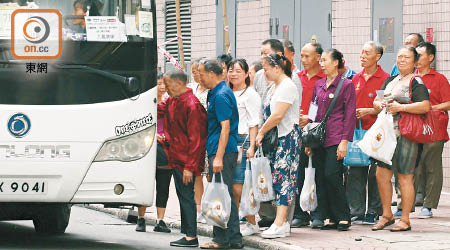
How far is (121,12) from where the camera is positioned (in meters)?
10.2

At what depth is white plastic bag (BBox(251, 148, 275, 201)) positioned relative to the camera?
11422 millimetres

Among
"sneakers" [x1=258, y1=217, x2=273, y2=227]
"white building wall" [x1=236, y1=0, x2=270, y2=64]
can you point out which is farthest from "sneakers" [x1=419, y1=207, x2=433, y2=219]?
"white building wall" [x1=236, y1=0, x2=270, y2=64]

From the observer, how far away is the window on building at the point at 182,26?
22.9 metres

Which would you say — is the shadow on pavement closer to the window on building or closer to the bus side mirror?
the bus side mirror

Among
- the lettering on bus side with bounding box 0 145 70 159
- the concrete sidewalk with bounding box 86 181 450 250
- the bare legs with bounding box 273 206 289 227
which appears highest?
the lettering on bus side with bounding box 0 145 70 159

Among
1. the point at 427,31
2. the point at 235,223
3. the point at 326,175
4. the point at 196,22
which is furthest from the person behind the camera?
the point at 196,22

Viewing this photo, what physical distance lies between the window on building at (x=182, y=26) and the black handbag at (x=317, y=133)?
1107 centimetres

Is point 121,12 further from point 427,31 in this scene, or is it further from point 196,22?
point 196,22

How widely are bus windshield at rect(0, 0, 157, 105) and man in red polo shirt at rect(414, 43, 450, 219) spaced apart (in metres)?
4.13

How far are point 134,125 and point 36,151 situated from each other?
2.99 ft

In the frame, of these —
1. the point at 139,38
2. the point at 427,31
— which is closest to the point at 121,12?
the point at 139,38

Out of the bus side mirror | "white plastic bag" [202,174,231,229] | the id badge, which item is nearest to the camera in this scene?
the bus side mirror

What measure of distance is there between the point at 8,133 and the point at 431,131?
14.5ft

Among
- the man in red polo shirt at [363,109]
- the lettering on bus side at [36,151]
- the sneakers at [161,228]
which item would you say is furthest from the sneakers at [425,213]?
the lettering on bus side at [36,151]
